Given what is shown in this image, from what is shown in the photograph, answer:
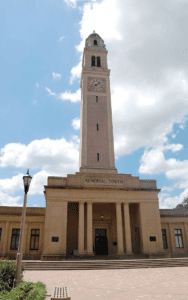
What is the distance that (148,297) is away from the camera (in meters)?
9.13

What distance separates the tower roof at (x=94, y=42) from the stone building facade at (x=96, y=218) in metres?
17.0

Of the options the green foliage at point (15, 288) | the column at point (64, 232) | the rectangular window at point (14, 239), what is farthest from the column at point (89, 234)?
the green foliage at point (15, 288)

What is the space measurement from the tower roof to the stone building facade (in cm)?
1704

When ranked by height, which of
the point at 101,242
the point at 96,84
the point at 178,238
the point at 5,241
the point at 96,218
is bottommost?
the point at 101,242

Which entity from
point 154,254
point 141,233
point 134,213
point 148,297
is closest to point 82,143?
point 134,213

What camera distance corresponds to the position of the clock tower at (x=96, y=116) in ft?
115

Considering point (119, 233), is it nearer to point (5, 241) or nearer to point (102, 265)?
point (102, 265)

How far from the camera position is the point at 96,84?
4056cm

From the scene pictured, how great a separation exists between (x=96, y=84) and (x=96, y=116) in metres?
6.71

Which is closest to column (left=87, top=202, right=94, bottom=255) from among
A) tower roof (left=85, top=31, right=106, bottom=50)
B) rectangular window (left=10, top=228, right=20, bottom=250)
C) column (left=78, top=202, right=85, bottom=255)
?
column (left=78, top=202, right=85, bottom=255)

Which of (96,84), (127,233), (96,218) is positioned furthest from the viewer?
(96,84)

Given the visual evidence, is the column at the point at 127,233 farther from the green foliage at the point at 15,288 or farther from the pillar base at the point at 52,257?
the green foliage at the point at 15,288

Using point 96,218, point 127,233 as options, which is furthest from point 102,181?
point 127,233

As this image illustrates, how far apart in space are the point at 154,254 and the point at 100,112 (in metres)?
23.3
